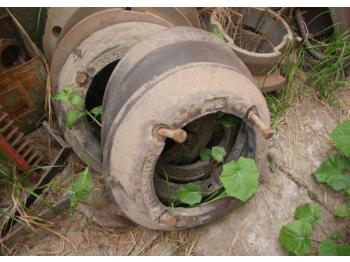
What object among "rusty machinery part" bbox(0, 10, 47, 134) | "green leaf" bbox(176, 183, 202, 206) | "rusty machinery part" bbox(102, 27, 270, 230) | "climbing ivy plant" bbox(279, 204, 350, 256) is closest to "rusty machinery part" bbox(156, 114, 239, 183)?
"green leaf" bbox(176, 183, 202, 206)

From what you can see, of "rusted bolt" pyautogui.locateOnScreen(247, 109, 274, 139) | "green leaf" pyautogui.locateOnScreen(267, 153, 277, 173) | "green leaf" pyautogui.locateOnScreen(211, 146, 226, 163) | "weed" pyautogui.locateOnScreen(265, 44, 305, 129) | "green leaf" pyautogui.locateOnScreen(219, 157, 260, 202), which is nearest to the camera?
"rusted bolt" pyautogui.locateOnScreen(247, 109, 274, 139)

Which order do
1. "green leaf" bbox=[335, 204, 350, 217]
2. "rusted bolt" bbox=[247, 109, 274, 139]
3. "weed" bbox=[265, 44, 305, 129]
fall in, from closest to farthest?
"rusted bolt" bbox=[247, 109, 274, 139]
"green leaf" bbox=[335, 204, 350, 217]
"weed" bbox=[265, 44, 305, 129]

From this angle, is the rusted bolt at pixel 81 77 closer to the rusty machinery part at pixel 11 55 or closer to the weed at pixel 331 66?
the rusty machinery part at pixel 11 55

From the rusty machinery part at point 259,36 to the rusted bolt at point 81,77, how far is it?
2.94 feet

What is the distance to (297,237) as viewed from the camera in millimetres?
1848

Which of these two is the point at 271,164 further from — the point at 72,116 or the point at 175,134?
the point at 72,116

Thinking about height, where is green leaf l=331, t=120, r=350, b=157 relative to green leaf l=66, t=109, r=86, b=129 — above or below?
below

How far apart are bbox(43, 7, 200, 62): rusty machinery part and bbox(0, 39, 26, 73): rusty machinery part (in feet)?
0.51

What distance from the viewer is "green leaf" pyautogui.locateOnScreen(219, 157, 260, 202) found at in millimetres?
1642

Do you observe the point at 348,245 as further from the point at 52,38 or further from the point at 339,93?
the point at 52,38

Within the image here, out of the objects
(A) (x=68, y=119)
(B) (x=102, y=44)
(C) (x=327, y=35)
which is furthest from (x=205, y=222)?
(C) (x=327, y=35)

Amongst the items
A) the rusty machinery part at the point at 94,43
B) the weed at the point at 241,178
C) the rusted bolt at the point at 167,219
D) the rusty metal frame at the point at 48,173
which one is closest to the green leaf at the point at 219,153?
the weed at the point at 241,178

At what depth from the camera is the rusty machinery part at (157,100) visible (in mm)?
1465

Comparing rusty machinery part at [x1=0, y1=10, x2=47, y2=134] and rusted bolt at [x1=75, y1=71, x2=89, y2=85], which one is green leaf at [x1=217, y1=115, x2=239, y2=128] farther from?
rusty machinery part at [x1=0, y1=10, x2=47, y2=134]
